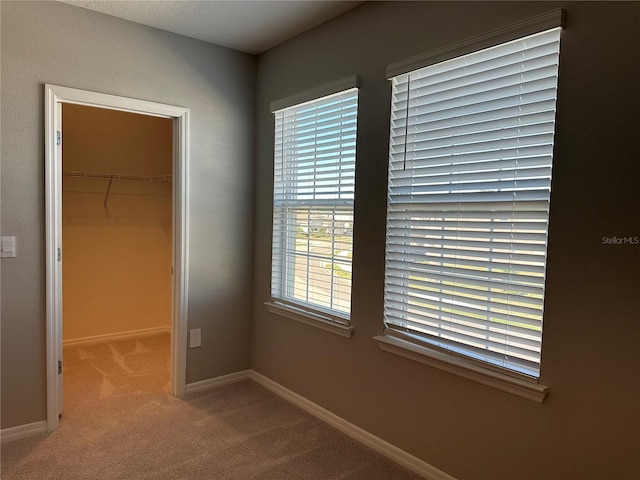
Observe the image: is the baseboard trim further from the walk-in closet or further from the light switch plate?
the light switch plate

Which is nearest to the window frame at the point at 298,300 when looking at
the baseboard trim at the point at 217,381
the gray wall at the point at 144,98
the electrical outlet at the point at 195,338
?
the gray wall at the point at 144,98

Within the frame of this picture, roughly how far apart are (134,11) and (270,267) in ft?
6.26

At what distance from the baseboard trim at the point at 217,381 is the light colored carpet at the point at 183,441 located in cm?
6

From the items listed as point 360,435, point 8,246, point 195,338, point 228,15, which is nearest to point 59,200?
point 8,246

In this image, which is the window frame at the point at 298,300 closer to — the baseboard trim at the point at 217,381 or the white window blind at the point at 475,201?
the white window blind at the point at 475,201

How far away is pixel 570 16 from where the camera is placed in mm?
1713

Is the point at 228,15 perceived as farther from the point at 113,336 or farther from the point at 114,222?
the point at 113,336

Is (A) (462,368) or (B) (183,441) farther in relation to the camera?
(B) (183,441)

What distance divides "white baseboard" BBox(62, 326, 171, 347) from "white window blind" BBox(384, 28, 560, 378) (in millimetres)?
3173

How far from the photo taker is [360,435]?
2637mm

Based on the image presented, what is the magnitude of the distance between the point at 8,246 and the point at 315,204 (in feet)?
6.00

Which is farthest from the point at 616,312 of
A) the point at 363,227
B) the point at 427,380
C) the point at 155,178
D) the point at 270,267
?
the point at 155,178

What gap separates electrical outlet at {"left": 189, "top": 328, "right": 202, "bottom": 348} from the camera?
3.27m

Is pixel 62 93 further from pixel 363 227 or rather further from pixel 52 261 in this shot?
pixel 363 227
